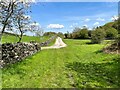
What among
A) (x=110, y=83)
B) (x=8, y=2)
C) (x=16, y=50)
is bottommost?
(x=110, y=83)

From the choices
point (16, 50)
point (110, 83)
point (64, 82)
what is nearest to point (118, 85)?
point (110, 83)

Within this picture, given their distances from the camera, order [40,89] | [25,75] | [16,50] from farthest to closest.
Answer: [16,50] → [25,75] → [40,89]

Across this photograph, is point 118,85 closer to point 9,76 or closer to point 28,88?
point 28,88

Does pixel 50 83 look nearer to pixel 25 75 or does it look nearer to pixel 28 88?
pixel 28 88

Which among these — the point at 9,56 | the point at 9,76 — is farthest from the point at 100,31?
the point at 9,76

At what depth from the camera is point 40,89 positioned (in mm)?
11953

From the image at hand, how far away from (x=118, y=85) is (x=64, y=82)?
301 centimetres

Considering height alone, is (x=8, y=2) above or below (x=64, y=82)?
above

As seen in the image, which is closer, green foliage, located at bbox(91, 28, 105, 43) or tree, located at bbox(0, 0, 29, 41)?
tree, located at bbox(0, 0, 29, 41)

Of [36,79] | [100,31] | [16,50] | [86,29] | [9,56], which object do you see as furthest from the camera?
[86,29]

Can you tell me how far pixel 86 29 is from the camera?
108 meters

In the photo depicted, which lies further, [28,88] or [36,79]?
[36,79]

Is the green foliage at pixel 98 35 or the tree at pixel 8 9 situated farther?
the green foliage at pixel 98 35

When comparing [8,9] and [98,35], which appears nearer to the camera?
[8,9]
